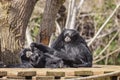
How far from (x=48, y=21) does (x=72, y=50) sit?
70.0 inches

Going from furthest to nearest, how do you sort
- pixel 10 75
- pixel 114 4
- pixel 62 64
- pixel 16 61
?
pixel 114 4, pixel 16 61, pixel 62 64, pixel 10 75

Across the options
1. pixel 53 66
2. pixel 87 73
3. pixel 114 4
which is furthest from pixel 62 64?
pixel 114 4

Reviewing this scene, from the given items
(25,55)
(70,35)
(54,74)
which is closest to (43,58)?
(25,55)

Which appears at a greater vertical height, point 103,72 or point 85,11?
point 85,11

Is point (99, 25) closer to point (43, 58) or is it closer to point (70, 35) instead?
point (70, 35)

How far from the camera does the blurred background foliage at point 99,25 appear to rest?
644 inches

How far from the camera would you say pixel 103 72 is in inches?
256

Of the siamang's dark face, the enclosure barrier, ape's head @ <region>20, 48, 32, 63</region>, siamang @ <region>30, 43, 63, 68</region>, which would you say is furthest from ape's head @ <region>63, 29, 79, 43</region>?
the enclosure barrier

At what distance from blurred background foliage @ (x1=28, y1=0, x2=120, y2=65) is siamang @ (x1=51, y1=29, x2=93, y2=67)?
8.49m

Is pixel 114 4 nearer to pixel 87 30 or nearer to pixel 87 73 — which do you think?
pixel 87 30

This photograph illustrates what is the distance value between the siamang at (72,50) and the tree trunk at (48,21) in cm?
135

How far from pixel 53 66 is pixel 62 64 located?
134 millimetres

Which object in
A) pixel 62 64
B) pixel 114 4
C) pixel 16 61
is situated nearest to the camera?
pixel 62 64

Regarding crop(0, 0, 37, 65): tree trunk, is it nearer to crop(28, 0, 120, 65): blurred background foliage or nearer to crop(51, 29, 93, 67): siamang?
crop(51, 29, 93, 67): siamang
